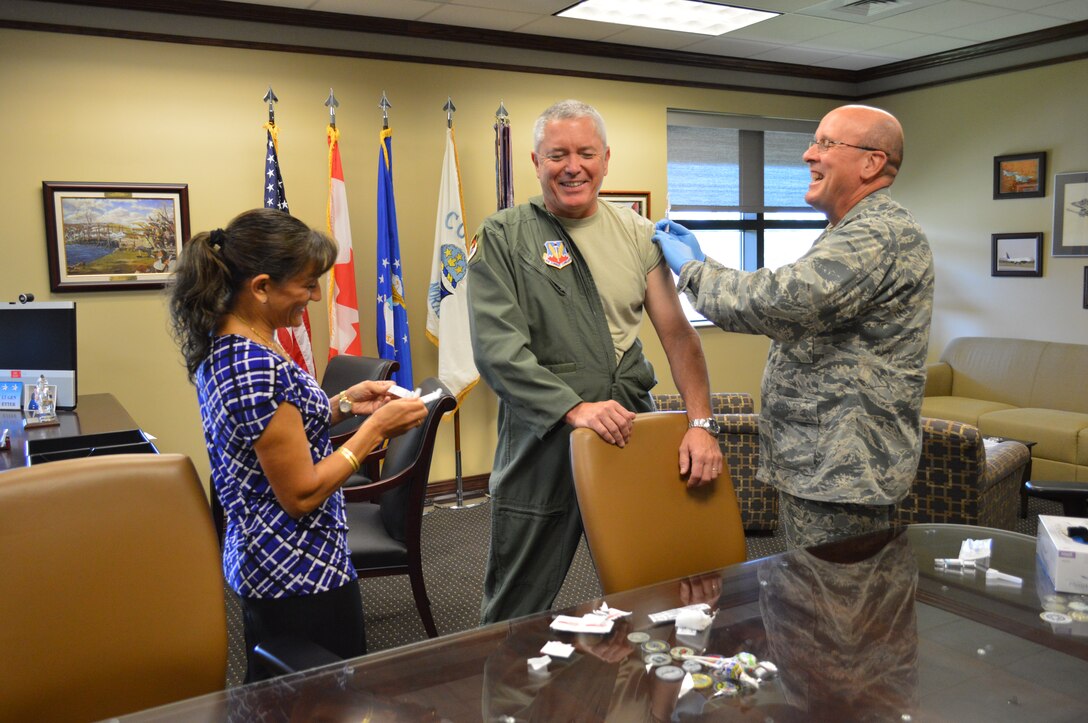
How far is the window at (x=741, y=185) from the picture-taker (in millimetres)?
6039

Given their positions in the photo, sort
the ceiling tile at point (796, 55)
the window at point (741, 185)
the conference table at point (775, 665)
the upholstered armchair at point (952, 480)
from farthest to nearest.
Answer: the window at point (741, 185) → the ceiling tile at point (796, 55) → the upholstered armchair at point (952, 480) → the conference table at point (775, 665)

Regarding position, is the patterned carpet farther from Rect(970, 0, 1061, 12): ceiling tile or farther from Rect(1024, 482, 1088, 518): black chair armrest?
Rect(970, 0, 1061, 12): ceiling tile

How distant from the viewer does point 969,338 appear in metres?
6.04

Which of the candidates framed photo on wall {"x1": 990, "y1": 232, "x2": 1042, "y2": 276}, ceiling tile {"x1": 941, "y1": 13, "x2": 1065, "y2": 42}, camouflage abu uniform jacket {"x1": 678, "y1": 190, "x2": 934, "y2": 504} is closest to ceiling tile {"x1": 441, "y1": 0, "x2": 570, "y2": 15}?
ceiling tile {"x1": 941, "y1": 13, "x2": 1065, "y2": 42}

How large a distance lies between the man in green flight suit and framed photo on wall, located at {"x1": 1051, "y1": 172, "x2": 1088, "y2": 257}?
4493mm

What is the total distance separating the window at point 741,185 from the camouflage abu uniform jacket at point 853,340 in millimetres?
4204

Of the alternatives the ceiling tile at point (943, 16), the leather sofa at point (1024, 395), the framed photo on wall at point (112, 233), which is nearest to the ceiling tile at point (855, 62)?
the ceiling tile at point (943, 16)

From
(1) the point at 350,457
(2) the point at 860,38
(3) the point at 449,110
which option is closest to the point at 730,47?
(2) the point at 860,38

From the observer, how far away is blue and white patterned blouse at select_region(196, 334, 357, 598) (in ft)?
4.88

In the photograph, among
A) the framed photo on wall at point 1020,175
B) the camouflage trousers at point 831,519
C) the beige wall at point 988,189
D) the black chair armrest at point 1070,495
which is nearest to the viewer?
the camouflage trousers at point 831,519

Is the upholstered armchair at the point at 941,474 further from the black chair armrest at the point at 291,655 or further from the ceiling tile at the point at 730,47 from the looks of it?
the ceiling tile at the point at 730,47

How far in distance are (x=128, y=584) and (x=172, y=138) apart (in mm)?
3413

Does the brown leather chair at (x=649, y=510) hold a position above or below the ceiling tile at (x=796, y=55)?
below

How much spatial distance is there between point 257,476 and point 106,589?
0.29 metres
